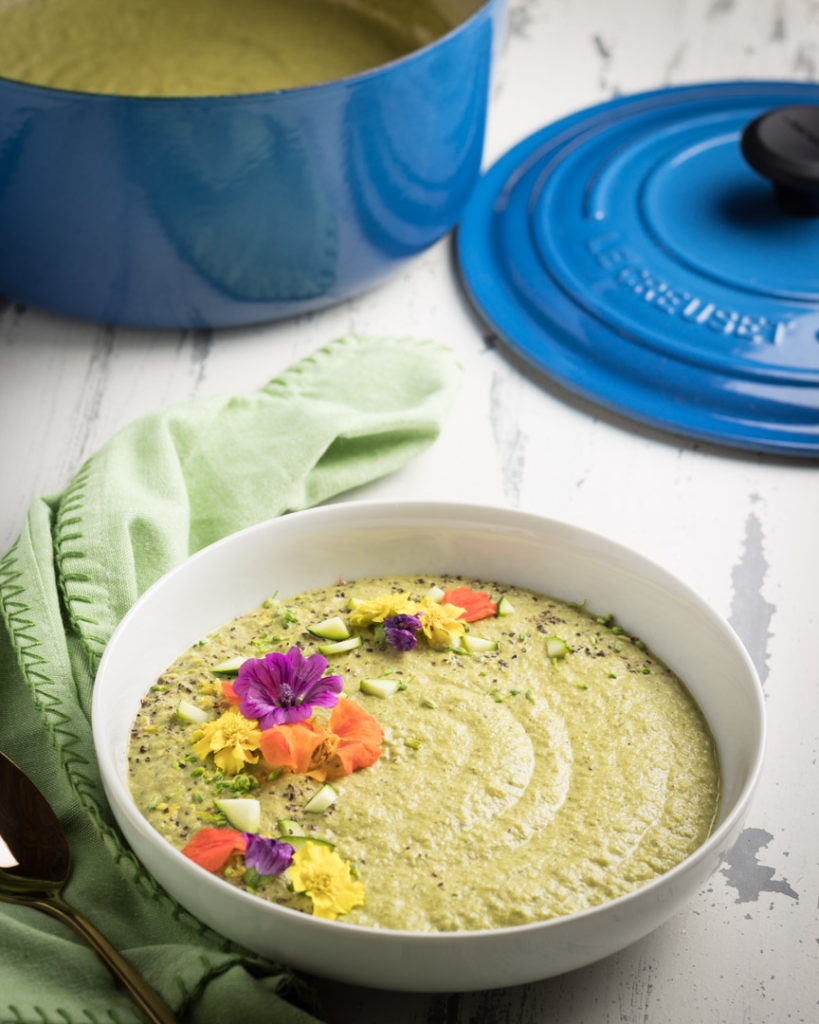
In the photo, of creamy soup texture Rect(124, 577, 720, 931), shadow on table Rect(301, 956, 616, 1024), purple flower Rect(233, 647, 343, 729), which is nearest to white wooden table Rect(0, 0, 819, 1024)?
shadow on table Rect(301, 956, 616, 1024)

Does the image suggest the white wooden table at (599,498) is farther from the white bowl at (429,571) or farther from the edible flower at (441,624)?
the edible flower at (441,624)

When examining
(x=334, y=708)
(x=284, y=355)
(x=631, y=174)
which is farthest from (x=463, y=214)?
(x=334, y=708)

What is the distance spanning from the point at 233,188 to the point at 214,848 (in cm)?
76

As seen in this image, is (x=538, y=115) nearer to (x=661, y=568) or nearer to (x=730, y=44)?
Result: (x=730, y=44)

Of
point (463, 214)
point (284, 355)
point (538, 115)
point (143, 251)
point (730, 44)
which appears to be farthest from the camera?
point (730, 44)

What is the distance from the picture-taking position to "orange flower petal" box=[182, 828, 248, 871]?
0.84 meters

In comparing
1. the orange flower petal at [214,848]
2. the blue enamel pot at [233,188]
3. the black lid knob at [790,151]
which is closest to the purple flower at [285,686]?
the orange flower petal at [214,848]

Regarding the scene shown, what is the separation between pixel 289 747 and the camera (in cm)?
91

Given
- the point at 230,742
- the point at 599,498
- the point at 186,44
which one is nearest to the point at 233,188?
the point at 186,44

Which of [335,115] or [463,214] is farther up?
[335,115]

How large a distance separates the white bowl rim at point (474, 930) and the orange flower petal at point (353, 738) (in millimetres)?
141

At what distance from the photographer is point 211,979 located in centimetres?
82

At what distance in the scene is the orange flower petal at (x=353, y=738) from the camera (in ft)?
3.00

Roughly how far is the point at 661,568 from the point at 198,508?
48 cm
